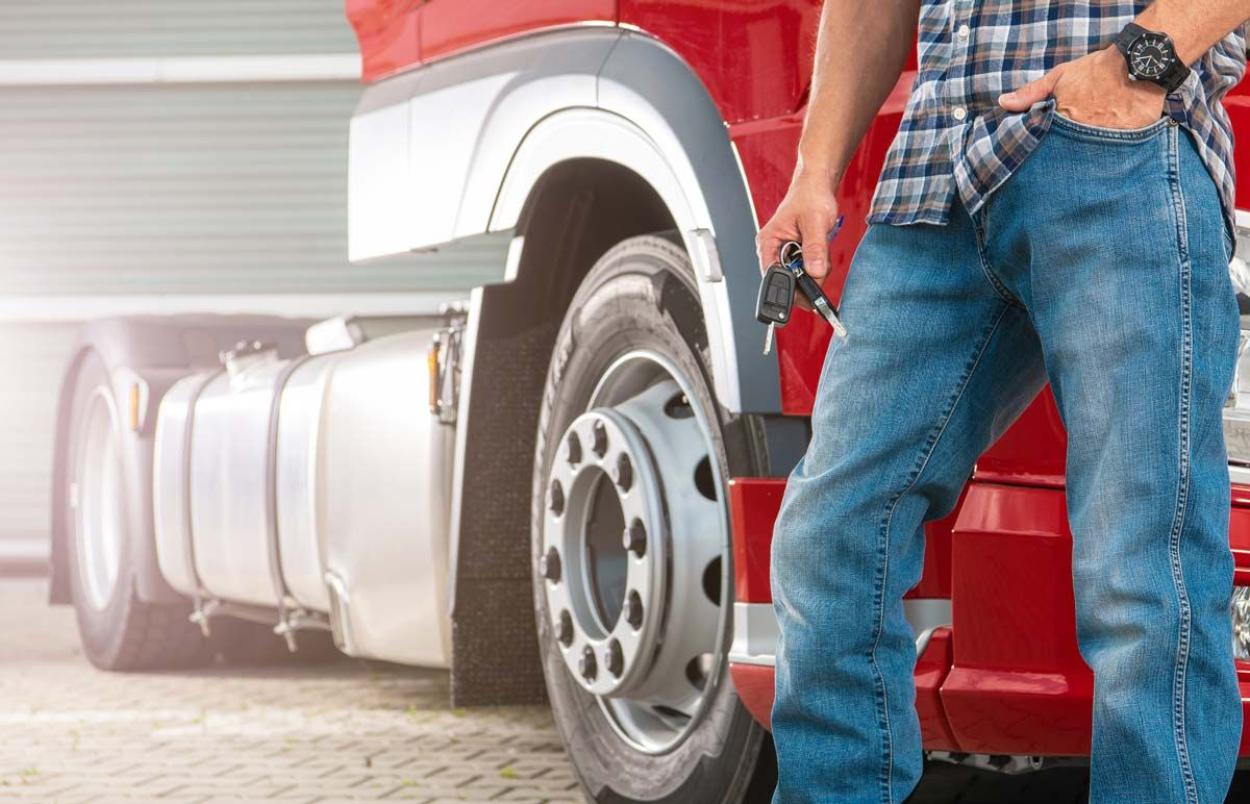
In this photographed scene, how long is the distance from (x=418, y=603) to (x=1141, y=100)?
2.79 m

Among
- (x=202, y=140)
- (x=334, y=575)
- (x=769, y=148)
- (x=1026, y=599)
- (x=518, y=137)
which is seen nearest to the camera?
(x=1026, y=599)

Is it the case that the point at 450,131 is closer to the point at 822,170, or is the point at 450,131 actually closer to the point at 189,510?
the point at 822,170

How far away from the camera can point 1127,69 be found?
2.01 m

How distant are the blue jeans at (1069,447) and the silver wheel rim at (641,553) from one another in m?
0.87

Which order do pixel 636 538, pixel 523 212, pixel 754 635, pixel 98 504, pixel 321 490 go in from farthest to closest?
pixel 98 504 → pixel 321 490 → pixel 523 212 → pixel 636 538 → pixel 754 635

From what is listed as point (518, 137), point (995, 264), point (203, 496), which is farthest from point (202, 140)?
point (995, 264)

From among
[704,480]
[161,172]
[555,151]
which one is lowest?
[704,480]

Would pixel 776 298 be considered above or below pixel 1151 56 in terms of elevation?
below

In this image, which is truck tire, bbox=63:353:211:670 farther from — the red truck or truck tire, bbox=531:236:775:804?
truck tire, bbox=531:236:775:804

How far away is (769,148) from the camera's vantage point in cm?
295

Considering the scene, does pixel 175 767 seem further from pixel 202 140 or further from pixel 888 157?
pixel 202 140

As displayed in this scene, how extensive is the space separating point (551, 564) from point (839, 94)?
137 cm

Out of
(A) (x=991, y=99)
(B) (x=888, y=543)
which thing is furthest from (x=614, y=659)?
(A) (x=991, y=99)

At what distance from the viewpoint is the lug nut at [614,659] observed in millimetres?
3301
